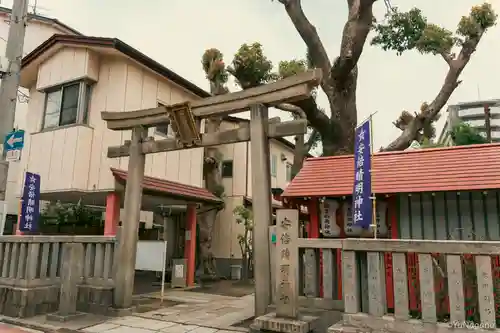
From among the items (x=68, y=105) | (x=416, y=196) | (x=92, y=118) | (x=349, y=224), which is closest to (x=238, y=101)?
(x=349, y=224)

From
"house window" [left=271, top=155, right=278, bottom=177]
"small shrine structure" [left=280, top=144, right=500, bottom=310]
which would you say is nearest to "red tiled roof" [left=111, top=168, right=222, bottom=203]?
"small shrine structure" [left=280, top=144, right=500, bottom=310]

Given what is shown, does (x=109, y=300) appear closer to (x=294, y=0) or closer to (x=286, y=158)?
(x=294, y=0)

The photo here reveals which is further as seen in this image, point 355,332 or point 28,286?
point 28,286

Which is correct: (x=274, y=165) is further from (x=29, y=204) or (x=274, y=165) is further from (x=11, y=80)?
(x=11, y=80)

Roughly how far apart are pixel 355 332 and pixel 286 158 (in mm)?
18286

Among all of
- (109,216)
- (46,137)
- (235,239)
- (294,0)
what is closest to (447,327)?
(109,216)

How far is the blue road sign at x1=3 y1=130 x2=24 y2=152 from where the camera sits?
9.05 m

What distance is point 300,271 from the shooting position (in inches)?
257

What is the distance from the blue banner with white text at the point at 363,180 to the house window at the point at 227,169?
12.7m

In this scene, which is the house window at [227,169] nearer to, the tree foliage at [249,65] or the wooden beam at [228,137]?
the tree foliage at [249,65]

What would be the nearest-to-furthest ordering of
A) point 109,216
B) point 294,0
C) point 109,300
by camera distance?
point 109,300 < point 109,216 < point 294,0

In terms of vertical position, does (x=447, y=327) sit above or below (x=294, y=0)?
below

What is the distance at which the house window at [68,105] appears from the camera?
12117 mm

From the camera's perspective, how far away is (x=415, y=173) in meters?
8.60
